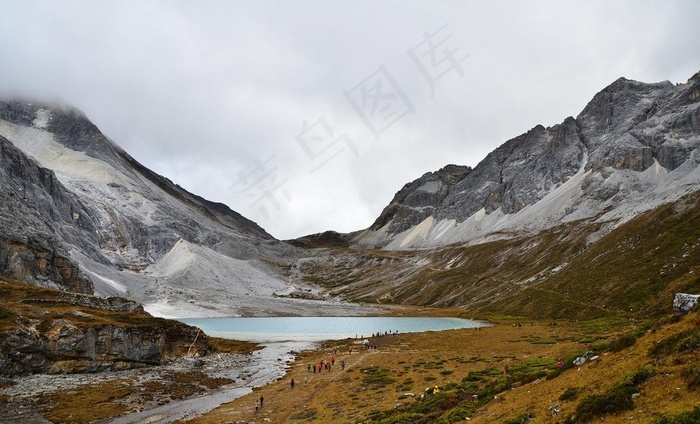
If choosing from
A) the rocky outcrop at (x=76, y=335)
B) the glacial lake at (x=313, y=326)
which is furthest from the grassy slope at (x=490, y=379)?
the glacial lake at (x=313, y=326)

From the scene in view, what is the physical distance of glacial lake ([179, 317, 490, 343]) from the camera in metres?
117

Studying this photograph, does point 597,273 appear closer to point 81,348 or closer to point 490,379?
point 490,379

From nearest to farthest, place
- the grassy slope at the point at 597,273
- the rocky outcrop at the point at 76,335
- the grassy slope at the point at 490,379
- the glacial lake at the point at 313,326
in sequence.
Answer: the grassy slope at the point at 490,379 → the rocky outcrop at the point at 76,335 → the grassy slope at the point at 597,273 → the glacial lake at the point at 313,326

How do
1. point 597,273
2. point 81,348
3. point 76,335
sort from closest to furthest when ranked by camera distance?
point 76,335 < point 81,348 < point 597,273

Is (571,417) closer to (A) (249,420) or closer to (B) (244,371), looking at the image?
(A) (249,420)

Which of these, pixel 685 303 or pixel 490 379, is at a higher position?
pixel 685 303

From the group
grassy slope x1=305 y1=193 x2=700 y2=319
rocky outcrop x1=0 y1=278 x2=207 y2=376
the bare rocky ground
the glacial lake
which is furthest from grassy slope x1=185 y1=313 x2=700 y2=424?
the glacial lake

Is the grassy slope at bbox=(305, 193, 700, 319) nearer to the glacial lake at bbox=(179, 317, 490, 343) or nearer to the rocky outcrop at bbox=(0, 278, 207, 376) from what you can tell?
the glacial lake at bbox=(179, 317, 490, 343)

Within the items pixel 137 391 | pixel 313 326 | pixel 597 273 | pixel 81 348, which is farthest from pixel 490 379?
pixel 313 326

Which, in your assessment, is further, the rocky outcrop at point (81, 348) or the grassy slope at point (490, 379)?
the rocky outcrop at point (81, 348)

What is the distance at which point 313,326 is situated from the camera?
467ft

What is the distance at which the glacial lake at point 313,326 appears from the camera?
11681cm

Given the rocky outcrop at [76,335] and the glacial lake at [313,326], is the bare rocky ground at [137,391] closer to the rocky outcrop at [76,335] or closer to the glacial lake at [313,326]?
the rocky outcrop at [76,335]

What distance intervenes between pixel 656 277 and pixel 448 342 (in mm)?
52051
